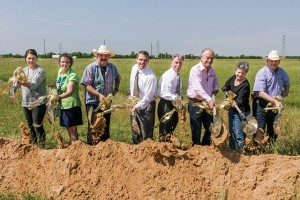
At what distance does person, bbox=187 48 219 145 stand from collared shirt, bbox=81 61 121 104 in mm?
1220

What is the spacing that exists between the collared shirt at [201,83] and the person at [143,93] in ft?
1.83

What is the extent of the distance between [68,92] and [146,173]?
1.84 m

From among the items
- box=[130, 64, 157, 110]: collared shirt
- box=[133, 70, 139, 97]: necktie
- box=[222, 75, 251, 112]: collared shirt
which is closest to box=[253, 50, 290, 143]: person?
box=[222, 75, 251, 112]: collared shirt

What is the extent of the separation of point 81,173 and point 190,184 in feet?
4.47

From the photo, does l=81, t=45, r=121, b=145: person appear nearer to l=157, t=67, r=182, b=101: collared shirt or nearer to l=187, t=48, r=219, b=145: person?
l=157, t=67, r=182, b=101: collared shirt

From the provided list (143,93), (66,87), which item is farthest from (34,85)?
(143,93)

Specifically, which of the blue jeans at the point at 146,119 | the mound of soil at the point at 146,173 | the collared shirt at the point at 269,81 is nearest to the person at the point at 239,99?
the collared shirt at the point at 269,81

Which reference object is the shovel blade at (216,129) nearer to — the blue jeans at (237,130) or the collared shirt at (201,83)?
the collared shirt at (201,83)

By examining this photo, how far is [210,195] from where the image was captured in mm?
4316

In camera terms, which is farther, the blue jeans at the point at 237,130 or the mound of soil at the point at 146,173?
the blue jeans at the point at 237,130

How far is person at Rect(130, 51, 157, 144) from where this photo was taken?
205 inches

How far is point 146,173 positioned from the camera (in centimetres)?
447

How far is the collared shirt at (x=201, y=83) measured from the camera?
512 centimetres

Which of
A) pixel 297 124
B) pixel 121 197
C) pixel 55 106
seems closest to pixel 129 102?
pixel 55 106
